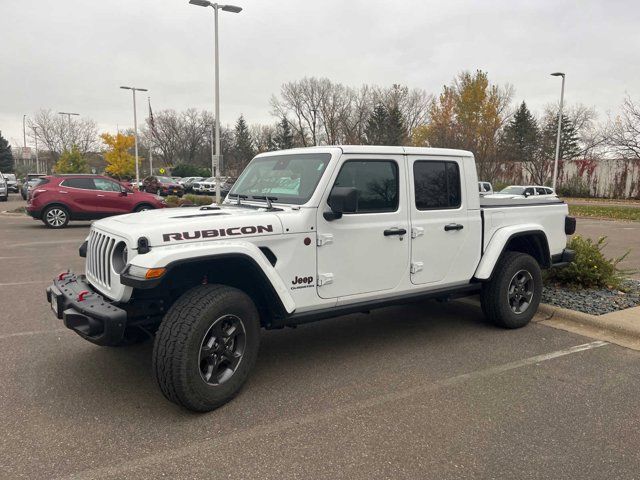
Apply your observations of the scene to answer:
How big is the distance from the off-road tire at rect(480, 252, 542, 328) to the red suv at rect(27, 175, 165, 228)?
13049mm

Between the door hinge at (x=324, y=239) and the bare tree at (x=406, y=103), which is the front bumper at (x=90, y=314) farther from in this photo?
the bare tree at (x=406, y=103)

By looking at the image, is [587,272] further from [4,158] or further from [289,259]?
[4,158]

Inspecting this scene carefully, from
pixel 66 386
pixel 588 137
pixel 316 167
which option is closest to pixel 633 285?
pixel 316 167

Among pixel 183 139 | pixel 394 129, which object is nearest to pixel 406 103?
pixel 394 129

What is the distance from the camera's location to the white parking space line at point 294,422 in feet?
9.41

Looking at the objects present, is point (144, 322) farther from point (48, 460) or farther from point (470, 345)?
point (470, 345)

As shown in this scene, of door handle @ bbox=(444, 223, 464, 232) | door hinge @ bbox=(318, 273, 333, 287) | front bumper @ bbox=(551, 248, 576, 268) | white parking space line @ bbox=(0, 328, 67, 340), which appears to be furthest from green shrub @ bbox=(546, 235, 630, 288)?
white parking space line @ bbox=(0, 328, 67, 340)

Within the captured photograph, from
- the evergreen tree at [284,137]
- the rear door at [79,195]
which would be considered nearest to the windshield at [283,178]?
the rear door at [79,195]

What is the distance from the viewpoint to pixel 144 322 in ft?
12.0

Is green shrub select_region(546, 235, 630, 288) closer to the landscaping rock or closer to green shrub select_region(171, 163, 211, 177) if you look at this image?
the landscaping rock

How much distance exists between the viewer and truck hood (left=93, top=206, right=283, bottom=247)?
11.2ft

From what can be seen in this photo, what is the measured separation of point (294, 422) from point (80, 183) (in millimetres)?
14393

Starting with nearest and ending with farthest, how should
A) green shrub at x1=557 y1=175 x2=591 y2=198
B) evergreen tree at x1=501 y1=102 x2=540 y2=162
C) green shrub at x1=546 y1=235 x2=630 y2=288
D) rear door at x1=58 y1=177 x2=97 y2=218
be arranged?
green shrub at x1=546 y1=235 x2=630 y2=288, rear door at x1=58 y1=177 x2=97 y2=218, evergreen tree at x1=501 y1=102 x2=540 y2=162, green shrub at x1=557 y1=175 x2=591 y2=198

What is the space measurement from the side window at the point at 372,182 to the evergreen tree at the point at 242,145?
6594cm
